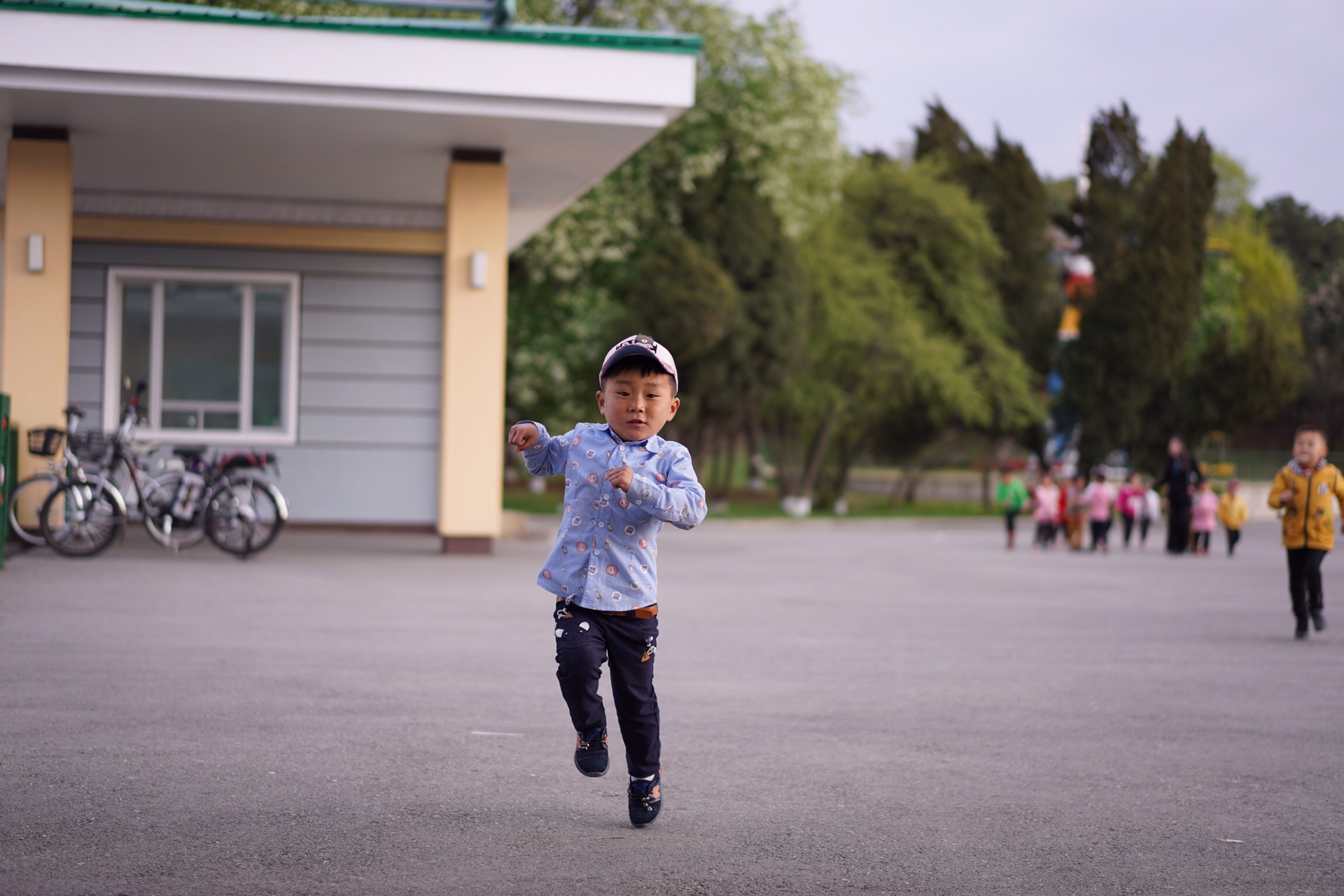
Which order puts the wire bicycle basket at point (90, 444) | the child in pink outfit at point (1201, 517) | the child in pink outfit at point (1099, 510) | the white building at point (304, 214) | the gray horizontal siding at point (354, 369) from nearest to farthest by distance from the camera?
the white building at point (304, 214)
the wire bicycle basket at point (90, 444)
the gray horizontal siding at point (354, 369)
the child in pink outfit at point (1099, 510)
the child in pink outfit at point (1201, 517)

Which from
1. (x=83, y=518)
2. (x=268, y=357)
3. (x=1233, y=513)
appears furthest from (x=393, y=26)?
(x=1233, y=513)

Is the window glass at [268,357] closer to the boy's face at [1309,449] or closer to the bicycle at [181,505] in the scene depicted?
the bicycle at [181,505]

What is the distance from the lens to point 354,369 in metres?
17.2

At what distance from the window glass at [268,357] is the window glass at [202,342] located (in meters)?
0.21

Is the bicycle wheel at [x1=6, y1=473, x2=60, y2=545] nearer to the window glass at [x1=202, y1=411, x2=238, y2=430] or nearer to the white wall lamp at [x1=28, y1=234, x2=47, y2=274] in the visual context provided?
the white wall lamp at [x1=28, y1=234, x2=47, y2=274]

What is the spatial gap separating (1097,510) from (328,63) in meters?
15.0

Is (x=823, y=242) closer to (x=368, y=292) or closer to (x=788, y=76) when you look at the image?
(x=788, y=76)

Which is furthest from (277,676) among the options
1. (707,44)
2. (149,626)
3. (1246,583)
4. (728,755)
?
(707,44)

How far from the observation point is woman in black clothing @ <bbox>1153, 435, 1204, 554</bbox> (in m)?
22.7

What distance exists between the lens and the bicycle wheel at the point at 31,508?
13281 millimetres

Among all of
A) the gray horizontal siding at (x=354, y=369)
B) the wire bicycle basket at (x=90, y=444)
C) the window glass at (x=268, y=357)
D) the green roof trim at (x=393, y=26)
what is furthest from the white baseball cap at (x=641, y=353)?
the window glass at (x=268, y=357)

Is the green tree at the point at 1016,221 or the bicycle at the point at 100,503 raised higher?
the green tree at the point at 1016,221

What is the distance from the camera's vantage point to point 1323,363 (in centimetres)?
5659

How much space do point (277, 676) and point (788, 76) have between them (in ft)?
80.3
